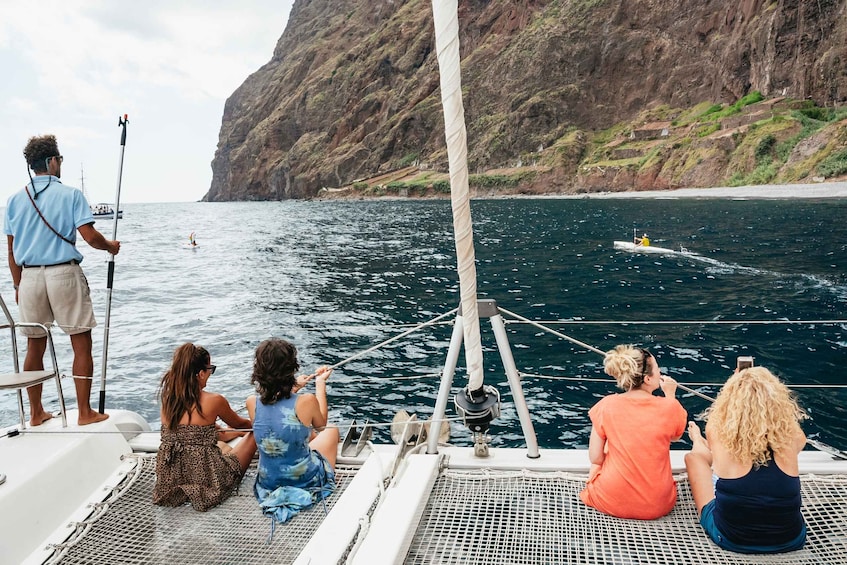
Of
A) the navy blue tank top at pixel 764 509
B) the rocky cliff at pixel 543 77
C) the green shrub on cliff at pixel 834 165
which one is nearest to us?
the navy blue tank top at pixel 764 509

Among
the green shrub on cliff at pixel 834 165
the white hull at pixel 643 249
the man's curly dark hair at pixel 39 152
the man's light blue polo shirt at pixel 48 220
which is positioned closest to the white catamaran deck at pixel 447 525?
the man's light blue polo shirt at pixel 48 220

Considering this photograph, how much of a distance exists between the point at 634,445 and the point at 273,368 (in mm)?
2514

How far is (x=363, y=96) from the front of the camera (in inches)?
6698

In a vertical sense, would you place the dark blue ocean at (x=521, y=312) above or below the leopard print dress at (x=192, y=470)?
below

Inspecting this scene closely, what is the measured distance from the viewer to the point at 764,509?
10.6ft

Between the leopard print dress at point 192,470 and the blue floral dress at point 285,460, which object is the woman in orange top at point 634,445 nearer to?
the blue floral dress at point 285,460

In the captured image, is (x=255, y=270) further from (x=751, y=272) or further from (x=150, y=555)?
(x=150, y=555)

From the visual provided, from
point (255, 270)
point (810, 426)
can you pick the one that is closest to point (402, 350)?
point (810, 426)

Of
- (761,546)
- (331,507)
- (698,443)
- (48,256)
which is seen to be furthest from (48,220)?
(761,546)

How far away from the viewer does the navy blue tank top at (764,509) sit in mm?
3232

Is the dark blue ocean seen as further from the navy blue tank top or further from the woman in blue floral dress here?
the woman in blue floral dress

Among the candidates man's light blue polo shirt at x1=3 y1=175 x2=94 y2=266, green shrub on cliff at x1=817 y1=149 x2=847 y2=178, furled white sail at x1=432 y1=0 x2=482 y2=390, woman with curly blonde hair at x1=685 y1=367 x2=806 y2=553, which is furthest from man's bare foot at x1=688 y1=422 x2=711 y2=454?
green shrub on cliff at x1=817 y1=149 x2=847 y2=178

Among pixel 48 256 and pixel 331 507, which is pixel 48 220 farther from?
pixel 331 507

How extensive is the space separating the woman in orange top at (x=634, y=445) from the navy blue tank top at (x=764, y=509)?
447 millimetres
